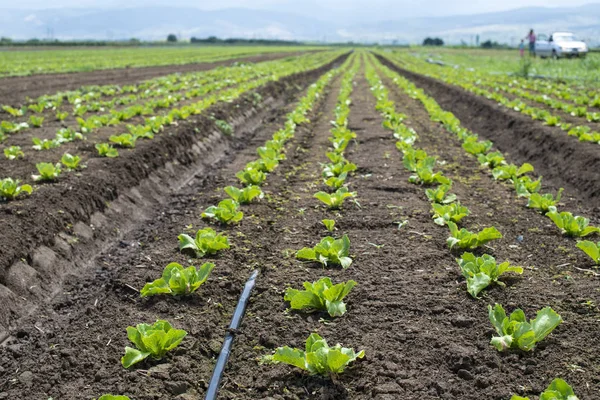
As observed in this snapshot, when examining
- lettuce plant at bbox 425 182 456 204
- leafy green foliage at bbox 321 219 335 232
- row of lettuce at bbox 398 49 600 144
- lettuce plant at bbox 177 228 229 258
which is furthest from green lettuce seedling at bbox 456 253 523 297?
row of lettuce at bbox 398 49 600 144

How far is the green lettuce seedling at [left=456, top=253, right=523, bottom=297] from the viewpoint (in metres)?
4.48

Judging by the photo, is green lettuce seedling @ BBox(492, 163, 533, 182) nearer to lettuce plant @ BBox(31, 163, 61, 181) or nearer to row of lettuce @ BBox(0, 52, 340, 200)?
row of lettuce @ BBox(0, 52, 340, 200)

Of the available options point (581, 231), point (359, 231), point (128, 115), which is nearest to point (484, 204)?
point (581, 231)

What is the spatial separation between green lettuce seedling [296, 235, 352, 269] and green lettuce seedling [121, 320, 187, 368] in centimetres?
167

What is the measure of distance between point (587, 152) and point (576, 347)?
6320mm

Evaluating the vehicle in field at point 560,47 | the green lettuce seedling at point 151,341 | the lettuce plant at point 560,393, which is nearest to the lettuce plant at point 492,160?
the lettuce plant at point 560,393

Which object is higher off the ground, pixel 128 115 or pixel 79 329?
pixel 128 115

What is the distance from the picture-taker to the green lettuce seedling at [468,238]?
208 inches

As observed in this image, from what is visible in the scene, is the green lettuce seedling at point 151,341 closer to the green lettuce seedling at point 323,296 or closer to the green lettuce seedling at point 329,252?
the green lettuce seedling at point 323,296

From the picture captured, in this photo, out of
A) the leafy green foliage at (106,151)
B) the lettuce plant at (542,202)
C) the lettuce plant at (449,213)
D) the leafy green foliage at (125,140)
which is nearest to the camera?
the lettuce plant at (449,213)

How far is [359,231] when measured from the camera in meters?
6.07

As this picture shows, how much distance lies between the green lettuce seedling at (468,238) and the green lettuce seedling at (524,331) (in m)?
1.55

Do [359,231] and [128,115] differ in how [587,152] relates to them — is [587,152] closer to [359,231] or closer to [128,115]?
[359,231]

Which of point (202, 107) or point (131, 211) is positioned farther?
point (202, 107)
